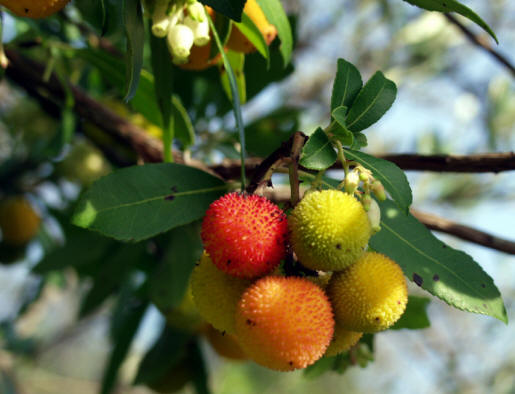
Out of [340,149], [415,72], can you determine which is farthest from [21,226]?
[415,72]

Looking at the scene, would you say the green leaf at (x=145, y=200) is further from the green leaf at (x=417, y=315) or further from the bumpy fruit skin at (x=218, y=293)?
the green leaf at (x=417, y=315)

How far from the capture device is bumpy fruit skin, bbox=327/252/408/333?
0.70 metres

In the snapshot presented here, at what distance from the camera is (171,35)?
827 mm

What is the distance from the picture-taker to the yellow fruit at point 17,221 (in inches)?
77.5

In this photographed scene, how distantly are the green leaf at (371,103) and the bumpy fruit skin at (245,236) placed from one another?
0.18 metres

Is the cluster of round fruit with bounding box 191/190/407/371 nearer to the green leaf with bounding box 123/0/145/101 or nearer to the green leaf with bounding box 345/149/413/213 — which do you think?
the green leaf with bounding box 345/149/413/213

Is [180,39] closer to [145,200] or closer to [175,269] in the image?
[145,200]

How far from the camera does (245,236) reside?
2.27 feet

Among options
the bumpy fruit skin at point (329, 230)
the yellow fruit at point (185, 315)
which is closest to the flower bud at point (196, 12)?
the bumpy fruit skin at point (329, 230)

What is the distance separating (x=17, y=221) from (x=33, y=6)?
4.62ft

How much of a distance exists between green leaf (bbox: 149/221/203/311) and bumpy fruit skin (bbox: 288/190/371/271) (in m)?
0.57

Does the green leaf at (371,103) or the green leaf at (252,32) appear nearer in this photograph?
the green leaf at (371,103)

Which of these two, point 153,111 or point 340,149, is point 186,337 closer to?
point 153,111

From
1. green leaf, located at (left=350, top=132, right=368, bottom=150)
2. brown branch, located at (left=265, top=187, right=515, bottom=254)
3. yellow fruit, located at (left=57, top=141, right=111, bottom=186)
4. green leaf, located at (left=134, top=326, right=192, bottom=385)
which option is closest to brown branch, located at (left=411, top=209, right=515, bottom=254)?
brown branch, located at (left=265, top=187, right=515, bottom=254)
